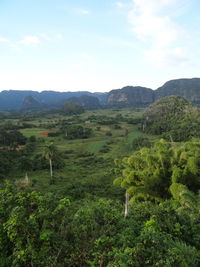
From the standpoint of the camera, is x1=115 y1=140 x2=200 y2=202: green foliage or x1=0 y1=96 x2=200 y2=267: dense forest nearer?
x1=0 y1=96 x2=200 y2=267: dense forest

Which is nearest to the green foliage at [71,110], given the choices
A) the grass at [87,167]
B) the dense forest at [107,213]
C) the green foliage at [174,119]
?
the grass at [87,167]

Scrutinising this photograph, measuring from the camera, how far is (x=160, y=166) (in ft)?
62.3

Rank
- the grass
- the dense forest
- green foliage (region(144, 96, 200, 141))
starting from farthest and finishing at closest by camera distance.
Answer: green foliage (region(144, 96, 200, 141)) < the grass < the dense forest

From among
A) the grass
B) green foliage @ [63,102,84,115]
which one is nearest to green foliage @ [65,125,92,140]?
the grass

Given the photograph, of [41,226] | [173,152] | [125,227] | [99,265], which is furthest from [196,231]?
[173,152]

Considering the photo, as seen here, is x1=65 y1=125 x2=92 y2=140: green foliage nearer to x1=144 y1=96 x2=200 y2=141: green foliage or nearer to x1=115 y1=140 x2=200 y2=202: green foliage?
x1=144 y1=96 x2=200 y2=141: green foliage

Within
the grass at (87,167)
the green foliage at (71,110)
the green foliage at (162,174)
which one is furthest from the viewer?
the green foliage at (71,110)

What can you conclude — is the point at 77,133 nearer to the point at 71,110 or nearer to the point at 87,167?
the point at 87,167

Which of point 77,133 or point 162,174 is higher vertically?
point 162,174

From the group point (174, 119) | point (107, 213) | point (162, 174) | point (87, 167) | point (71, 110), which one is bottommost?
point (87, 167)

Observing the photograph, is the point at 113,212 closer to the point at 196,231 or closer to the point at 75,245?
the point at 75,245

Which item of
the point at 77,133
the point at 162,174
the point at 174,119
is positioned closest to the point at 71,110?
the point at 77,133

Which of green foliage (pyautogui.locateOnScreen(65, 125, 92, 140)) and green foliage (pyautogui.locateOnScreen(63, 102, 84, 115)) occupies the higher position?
green foliage (pyautogui.locateOnScreen(63, 102, 84, 115))

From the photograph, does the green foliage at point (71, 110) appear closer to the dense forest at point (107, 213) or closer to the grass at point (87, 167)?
the grass at point (87, 167)
